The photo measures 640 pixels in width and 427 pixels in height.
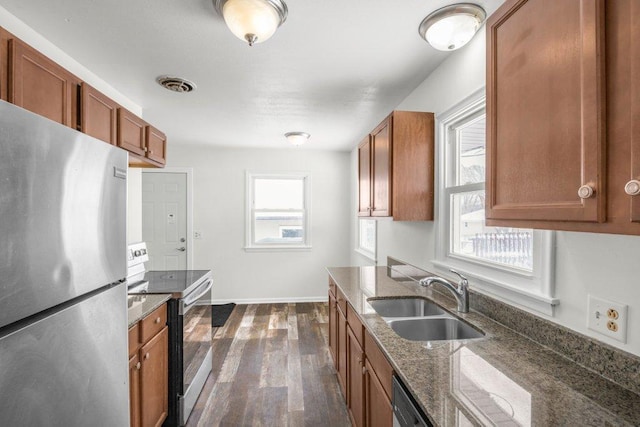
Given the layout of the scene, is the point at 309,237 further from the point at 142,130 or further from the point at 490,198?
the point at 490,198

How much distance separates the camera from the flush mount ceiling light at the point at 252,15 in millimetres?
1397

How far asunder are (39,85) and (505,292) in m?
2.47

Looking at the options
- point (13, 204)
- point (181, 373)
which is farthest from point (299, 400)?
point (13, 204)

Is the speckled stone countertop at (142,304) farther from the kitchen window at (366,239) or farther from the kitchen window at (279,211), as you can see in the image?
the kitchen window at (279,211)

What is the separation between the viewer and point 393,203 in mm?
2105

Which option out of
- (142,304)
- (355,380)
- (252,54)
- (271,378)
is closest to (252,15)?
(252,54)

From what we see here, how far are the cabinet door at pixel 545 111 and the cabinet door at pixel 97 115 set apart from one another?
6.86 ft

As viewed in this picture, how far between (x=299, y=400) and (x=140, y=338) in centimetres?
132

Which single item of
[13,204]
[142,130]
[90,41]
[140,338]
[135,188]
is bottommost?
[140,338]

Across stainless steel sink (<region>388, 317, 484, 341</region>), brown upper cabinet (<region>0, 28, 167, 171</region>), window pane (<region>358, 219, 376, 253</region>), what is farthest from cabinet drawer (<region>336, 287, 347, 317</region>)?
brown upper cabinet (<region>0, 28, 167, 171</region>)

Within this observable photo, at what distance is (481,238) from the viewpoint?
1800 millimetres

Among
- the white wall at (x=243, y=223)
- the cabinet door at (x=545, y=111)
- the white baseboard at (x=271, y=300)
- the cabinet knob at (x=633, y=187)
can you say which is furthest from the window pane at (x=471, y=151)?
the white baseboard at (x=271, y=300)

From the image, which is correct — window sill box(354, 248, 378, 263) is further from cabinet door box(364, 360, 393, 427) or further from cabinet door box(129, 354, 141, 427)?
cabinet door box(129, 354, 141, 427)

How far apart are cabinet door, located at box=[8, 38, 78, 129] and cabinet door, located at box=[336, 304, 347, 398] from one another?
2086 millimetres
